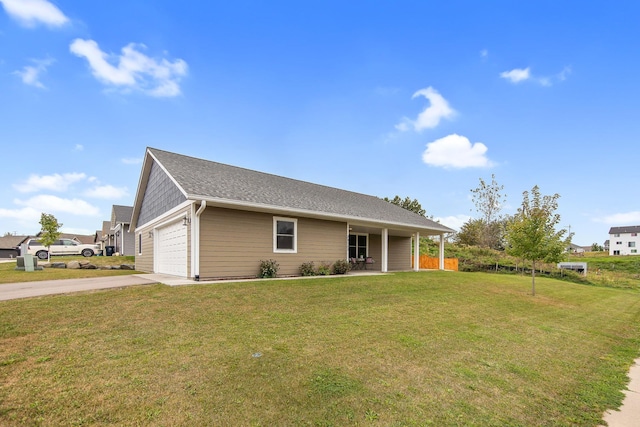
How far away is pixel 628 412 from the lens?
11.5ft

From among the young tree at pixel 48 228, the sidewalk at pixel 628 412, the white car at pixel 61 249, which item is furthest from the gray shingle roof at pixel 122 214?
the sidewalk at pixel 628 412

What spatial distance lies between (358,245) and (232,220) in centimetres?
991

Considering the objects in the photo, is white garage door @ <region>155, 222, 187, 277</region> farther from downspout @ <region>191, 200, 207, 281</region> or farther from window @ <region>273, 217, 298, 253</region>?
window @ <region>273, 217, 298, 253</region>

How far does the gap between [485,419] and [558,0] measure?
1505 cm

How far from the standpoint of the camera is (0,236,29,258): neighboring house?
3984 centimetres

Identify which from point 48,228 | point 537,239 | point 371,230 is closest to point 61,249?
point 48,228

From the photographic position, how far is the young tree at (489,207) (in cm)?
3450

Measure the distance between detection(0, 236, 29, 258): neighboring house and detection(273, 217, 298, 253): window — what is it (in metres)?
43.1

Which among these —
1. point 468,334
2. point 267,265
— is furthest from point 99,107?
point 468,334

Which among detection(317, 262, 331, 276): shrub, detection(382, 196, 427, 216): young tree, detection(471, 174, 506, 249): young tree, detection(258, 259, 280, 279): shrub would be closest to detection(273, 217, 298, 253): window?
detection(258, 259, 280, 279): shrub

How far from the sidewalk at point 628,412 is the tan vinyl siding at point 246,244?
32.0 feet

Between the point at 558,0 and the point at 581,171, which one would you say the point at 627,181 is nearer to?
the point at 581,171

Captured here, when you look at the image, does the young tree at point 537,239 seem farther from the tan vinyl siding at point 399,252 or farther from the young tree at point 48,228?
the young tree at point 48,228

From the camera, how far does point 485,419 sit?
3119mm
